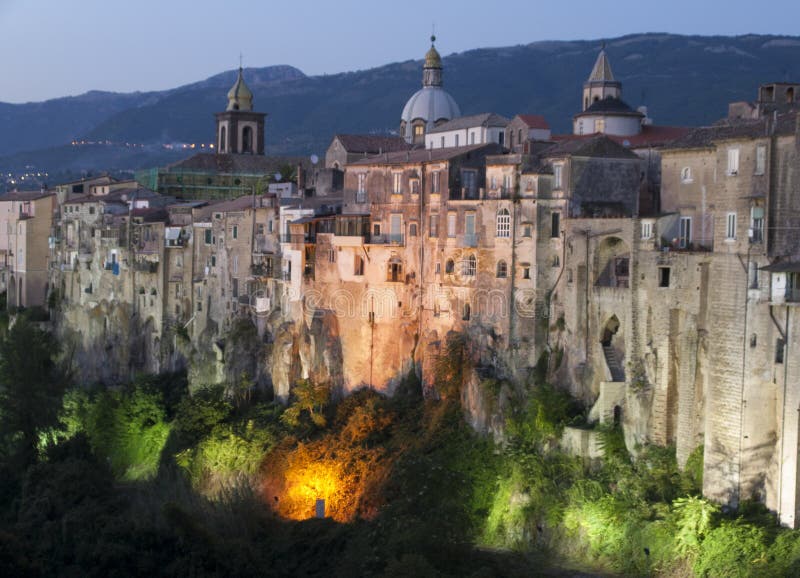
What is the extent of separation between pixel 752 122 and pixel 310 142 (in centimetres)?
12575

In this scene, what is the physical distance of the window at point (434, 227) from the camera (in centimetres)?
5481

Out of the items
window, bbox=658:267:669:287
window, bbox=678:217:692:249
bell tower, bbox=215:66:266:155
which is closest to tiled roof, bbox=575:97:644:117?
window, bbox=678:217:692:249

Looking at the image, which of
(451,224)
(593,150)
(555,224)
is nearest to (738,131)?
(593,150)

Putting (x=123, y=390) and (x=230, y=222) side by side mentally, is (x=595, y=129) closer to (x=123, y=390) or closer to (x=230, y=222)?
(x=230, y=222)

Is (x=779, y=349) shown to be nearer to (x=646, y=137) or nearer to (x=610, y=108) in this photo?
(x=646, y=137)

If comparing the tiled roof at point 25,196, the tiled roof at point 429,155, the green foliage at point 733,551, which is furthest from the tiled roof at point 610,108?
the tiled roof at point 25,196

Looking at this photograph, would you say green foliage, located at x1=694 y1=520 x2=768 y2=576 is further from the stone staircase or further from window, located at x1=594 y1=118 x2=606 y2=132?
window, located at x1=594 y1=118 x2=606 y2=132

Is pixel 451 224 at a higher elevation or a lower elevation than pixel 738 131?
lower

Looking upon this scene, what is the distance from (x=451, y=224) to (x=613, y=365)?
10.5m

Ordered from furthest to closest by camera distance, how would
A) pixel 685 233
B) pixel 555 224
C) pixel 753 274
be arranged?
pixel 555 224 → pixel 685 233 → pixel 753 274

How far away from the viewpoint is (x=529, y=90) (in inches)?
6624

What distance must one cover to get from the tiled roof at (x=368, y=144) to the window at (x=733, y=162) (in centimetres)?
3213

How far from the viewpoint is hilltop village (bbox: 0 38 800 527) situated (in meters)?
40.3

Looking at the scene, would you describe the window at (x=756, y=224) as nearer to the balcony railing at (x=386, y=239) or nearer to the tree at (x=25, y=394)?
the balcony railing at (x=386, y=239)
